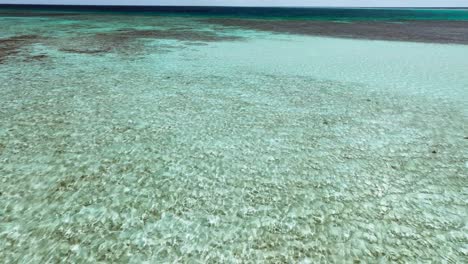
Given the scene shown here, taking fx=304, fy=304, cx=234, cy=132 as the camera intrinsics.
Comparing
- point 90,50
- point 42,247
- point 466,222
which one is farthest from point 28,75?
point 466,222

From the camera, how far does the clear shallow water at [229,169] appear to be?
13.2ft

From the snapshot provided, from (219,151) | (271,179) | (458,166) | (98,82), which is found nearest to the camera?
(271,179)

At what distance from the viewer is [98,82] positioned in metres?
11.0

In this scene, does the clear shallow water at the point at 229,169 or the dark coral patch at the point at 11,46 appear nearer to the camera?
the clear shallow water at the point at 229,169

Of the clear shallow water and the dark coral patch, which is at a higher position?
the dark coral patch

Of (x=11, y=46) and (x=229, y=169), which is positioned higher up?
(x=11, y=46)

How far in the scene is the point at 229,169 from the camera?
5770 mm

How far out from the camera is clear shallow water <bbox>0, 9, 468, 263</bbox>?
4.02 meters

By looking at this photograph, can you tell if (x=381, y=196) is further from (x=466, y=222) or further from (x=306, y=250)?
(x=306, y=250)

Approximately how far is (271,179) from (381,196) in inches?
71.9

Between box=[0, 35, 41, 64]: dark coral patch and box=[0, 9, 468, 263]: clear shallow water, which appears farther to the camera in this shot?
box=[0, 35, 41, 64]: dark coral patch

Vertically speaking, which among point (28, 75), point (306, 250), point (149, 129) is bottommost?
point (306, 250)

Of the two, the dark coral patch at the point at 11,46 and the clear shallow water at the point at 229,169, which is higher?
the dark coral patch at the point at 11,46

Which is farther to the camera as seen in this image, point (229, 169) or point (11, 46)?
point (11, 46)
